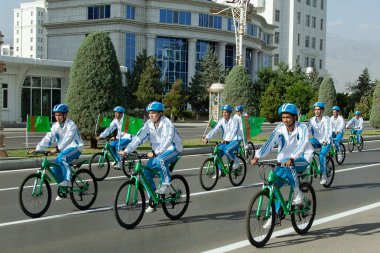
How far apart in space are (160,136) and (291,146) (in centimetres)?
222

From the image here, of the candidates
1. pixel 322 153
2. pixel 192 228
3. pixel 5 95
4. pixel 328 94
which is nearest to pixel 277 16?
pixel 328 94

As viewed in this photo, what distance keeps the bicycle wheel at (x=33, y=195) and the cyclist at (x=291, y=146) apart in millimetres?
3801

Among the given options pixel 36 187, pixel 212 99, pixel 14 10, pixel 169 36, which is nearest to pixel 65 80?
pixel 212 99

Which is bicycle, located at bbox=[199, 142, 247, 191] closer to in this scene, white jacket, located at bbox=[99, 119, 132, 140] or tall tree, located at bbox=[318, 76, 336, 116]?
white jacket, located at bbox=[99, 119, 132, 140]

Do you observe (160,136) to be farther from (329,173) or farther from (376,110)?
(376,110)

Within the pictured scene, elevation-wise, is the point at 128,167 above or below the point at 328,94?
below

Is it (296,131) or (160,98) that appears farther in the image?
(160,98)

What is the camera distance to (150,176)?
27.4 feet

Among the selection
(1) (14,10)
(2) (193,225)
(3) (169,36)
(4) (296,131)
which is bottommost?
(2) (193,225)

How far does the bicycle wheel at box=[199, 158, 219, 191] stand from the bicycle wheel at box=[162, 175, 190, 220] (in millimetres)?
3221

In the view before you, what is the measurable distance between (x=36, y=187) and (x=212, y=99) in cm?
3030

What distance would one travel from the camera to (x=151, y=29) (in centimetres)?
6788

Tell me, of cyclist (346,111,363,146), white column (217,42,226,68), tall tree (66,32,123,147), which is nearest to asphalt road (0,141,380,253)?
tall tree (66,32,123,147)

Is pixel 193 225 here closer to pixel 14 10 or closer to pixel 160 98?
pixel 160 98
